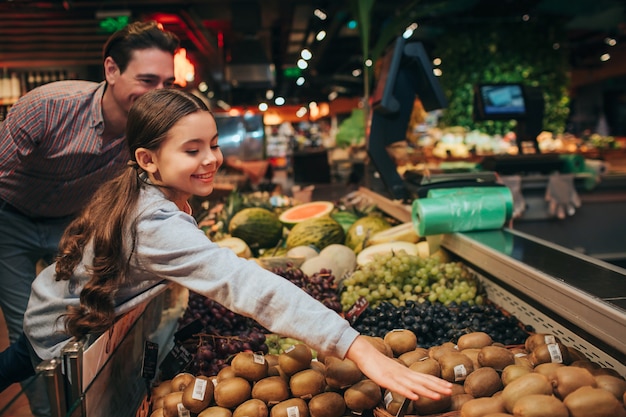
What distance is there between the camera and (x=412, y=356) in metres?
1.67

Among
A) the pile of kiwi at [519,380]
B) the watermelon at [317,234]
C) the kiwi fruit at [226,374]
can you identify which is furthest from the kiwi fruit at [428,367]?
the watermelon at [317,234]

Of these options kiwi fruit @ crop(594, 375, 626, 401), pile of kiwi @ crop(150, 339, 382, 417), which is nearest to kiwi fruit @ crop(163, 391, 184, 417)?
pile of kiwi @ crop(150, 339, 382, 417)

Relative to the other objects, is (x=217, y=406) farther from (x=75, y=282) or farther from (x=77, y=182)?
(x=77, y=182)

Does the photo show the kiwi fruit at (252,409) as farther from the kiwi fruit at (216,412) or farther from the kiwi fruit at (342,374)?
the kiwi fruit at (342,374)

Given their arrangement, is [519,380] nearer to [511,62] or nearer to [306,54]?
[511,62]

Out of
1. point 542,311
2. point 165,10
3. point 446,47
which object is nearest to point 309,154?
point 165,10

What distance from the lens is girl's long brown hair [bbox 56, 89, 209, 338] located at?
1.51 m

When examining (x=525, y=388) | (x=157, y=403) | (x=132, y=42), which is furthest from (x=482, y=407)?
(x=132, y=42)

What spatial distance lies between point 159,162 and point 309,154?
280 inches

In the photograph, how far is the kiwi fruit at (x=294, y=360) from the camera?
61.9 inches

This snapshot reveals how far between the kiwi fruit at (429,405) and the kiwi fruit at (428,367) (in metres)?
0.10

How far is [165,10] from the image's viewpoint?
8.88m

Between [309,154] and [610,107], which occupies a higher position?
[610,107]

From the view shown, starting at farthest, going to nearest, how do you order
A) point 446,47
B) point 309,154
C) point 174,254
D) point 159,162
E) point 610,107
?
point 610,107 < point 446,47 < point 309,154 < point 159,162 < point 174,254
